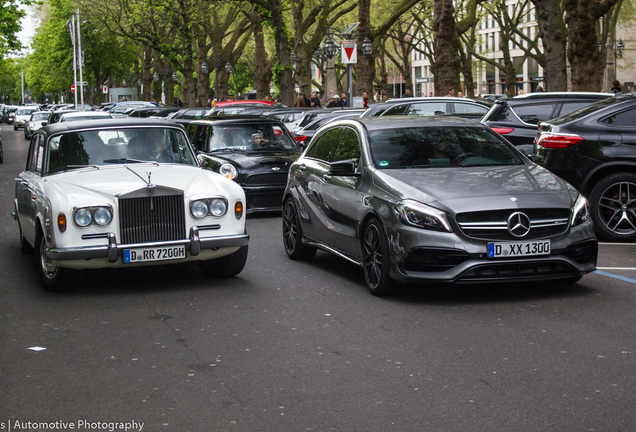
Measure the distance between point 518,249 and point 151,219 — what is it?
3198 millimetres

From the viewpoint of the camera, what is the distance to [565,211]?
7672 mm

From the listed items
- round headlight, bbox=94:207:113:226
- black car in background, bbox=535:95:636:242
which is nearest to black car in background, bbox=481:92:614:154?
black car in background, bbox=535:95:636:242

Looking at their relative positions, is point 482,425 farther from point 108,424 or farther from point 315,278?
point 315,278

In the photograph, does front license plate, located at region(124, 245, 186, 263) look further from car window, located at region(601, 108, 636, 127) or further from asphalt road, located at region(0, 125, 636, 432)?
car window, located at region(601, 108, 636, 127)

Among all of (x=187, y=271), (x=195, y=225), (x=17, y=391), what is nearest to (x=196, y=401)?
(x=17, y=391)

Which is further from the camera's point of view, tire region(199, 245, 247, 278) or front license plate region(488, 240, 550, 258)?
tire region(199, 245, 247, 278)

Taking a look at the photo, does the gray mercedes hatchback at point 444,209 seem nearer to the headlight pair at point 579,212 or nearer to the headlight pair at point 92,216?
the headlight pair at point 579,212

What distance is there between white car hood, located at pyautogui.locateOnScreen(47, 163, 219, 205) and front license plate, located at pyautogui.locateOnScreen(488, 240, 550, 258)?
2.63m

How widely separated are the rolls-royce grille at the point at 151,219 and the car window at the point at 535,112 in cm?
803

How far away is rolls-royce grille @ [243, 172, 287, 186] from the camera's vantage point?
1451cm

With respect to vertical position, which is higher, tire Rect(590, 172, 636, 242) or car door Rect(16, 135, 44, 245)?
car door Rect(16, 135, 44, 245)

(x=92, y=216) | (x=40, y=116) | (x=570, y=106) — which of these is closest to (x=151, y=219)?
(x=92, y=216)

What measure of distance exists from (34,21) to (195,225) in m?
92.6

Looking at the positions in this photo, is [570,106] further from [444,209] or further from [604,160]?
[444,209]
